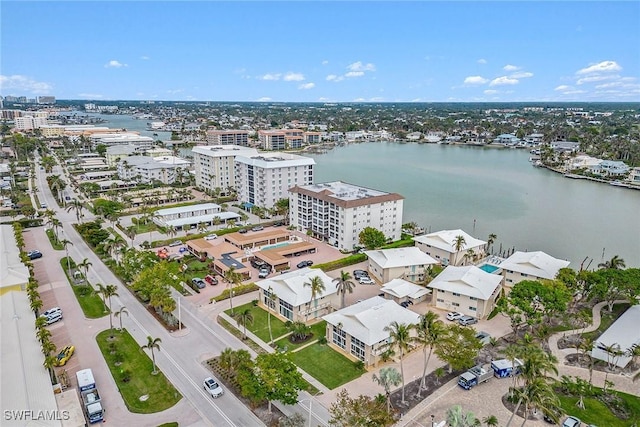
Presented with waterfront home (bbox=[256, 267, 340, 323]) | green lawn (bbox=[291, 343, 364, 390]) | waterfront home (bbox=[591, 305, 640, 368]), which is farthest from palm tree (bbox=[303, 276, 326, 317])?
waterfront home (bbox=[591, 305, 640, 368])

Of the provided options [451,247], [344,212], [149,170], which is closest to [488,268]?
[451,247]

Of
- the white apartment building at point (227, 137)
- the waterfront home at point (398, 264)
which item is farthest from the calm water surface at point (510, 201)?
the white apartment building at point (227, 137)

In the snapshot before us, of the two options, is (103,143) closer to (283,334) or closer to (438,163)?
(438,163)

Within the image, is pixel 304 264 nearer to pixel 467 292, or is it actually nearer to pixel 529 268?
pixel 467 292

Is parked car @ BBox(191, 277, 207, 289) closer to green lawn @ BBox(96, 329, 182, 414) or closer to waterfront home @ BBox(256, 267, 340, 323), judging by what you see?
waterfront home @ BBox(256, 267, 340, 323)

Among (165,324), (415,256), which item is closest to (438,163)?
(415,256)

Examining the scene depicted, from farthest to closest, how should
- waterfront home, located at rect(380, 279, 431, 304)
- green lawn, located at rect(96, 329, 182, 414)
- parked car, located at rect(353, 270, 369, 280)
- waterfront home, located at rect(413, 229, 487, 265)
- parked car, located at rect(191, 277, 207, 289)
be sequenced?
waterfront home, located at rect(413, 229, 487, 265) < parked car, located at rect(353, 270, 369, 280) < parked car, located at rect(191, 277, 207, 289) < waterfront home, located at rect(380, 279, 431, 304) < green lawn, located at rect(96, 329, 182, 414)
